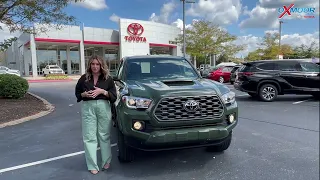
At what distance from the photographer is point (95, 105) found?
141 inches

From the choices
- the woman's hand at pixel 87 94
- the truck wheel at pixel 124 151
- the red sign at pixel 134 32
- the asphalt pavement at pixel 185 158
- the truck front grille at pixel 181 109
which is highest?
the red sign at pixel 134 32

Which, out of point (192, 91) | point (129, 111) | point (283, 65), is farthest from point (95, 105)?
point (283, 65)

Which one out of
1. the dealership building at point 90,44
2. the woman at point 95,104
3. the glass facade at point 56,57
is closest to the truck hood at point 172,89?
the woman at point 95,104

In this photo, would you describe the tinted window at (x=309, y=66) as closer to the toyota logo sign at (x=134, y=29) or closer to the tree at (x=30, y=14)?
the tree at (x=30, y=14)

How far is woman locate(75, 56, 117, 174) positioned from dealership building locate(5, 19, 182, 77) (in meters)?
30.3

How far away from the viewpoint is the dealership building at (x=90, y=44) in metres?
32.8

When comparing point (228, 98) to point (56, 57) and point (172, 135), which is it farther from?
point (56, 57)

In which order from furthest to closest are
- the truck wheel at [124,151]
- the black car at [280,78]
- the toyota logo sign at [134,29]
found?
1. the toyota logo sign at [134,29]
2. the black car at [280,78]
3. the truck wheel at [124,151]

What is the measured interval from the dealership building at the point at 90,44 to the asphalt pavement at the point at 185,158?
28832 millimetres

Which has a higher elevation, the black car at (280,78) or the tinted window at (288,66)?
the tinted window at (288,66)

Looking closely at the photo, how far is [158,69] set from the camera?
4949 millimetres

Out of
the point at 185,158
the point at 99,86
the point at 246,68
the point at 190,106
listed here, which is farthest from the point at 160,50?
the point at 190,106

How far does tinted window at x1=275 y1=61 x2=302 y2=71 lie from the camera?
9.85 meters

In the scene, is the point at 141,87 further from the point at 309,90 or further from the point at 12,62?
the point at 12,62
